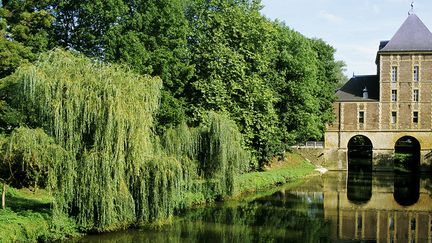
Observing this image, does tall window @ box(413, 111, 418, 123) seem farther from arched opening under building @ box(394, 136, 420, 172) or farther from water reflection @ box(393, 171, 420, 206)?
water reflection @ box(393, 171, 420, 206)

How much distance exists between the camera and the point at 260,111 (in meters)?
26.7

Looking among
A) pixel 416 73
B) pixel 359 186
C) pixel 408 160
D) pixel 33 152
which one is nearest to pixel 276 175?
pixel 359 186

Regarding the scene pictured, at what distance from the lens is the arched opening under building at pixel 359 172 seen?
25.7 metres

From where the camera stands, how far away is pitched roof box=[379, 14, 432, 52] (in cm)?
3922

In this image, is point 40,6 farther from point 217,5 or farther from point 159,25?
point 217,5

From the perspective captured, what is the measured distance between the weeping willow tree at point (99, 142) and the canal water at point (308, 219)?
0.90 metres

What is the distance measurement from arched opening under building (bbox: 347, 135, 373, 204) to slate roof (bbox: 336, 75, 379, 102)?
4869mm

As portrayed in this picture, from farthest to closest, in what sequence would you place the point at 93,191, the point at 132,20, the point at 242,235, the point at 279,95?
the point at 279,95, the point at 132,20, the point at 242,235, the point at 93,191

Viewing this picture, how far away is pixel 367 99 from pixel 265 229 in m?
27.7

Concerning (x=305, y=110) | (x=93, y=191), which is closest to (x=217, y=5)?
(x=305, y=110)

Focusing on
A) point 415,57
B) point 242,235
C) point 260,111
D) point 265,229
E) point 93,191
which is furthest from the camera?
point 415,57

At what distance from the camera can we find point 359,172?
41156 mm

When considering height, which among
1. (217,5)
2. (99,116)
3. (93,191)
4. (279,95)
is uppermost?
(217,5)

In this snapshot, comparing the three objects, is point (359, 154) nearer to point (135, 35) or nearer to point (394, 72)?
point (394, 72)
